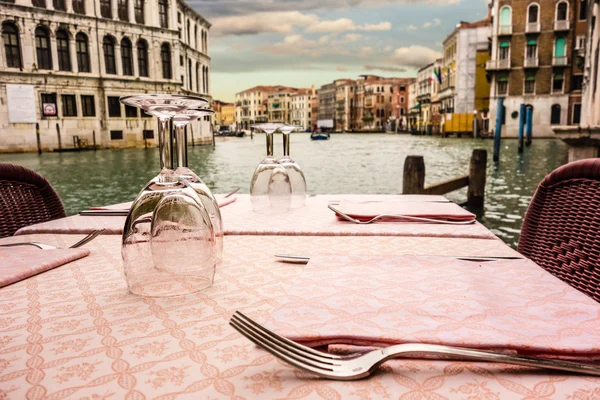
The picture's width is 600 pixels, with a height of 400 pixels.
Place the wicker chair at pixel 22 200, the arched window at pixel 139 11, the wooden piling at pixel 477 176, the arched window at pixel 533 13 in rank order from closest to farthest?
1. the wicker chair at pixel 22 200
2. the wooden piling at pixel 477 176
3. the arched window at pixel 139 11
4. the arched window at pixel 533 13

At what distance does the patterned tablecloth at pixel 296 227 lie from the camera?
1206 millimetres

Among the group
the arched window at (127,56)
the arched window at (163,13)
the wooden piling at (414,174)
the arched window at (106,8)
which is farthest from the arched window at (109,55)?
the wooden piling at (414,174)

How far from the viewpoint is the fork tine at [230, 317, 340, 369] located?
1.64ft

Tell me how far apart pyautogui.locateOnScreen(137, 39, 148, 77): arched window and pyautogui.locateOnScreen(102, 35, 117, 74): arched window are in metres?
1.37

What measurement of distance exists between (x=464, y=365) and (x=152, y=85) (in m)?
Result: 26.7

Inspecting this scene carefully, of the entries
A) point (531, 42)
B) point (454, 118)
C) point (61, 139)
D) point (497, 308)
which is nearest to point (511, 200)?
point (497, 308)

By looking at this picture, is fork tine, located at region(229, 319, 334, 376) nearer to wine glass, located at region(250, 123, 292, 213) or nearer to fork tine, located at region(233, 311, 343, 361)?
fork tine, located at region(233, 311, 343, 361)

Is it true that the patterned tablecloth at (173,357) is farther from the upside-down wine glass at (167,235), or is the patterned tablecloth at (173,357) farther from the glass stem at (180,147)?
the glass stem at (180,147)

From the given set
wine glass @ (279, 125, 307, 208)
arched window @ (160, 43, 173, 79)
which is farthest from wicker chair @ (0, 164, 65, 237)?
arched window @ (160, 43, 173, 79)

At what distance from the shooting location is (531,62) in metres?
32.0

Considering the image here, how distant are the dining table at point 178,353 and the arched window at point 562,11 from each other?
35.8m

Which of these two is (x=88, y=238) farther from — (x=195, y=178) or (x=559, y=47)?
(x=559, y=47)

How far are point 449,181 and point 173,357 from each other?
5139 mm

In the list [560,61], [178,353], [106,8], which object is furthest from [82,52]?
[560,61]
